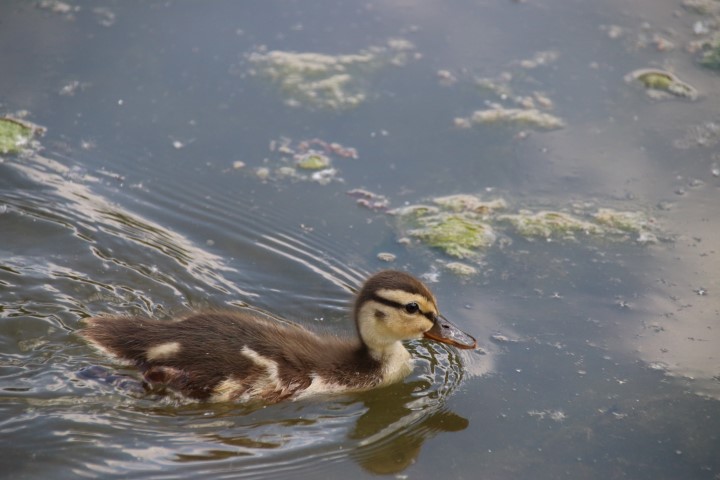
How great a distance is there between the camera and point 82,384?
15.8 feet

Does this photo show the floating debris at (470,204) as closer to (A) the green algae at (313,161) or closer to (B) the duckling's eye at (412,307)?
(A) the green algae at (313,161)

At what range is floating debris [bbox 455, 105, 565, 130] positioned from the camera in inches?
273

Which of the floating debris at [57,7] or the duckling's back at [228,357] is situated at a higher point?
the floating debris at [57,7]

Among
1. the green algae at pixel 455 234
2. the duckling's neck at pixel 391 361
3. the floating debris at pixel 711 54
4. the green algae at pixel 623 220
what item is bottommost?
the duckling's neck at pixel 391 361

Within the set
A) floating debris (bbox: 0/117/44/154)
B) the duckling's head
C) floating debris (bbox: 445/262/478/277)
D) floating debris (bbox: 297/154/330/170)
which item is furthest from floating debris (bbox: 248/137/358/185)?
the duckling's head

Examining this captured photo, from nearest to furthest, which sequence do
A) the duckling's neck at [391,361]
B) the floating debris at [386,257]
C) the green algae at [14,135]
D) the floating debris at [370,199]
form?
the duckling's neck at [391,361], the floating debris at [386,257], the floating debris at [370,199], the green algae at [14,135]

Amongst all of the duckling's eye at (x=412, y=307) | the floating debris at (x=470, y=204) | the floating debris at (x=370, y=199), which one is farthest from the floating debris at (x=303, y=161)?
the duckling's eye at (x=412, y=307)

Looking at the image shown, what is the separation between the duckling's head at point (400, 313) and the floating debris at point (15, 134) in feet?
9.31

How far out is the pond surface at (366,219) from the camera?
14.9 feet

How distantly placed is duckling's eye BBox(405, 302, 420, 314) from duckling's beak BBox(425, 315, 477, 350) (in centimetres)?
13

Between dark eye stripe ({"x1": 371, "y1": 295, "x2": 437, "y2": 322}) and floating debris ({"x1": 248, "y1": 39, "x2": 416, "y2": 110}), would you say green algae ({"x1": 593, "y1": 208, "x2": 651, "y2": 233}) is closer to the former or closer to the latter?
dark eye stripe ({"x1": 371, "y1": 295, "x2": 437, "y2": 322})

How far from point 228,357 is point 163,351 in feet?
1.08

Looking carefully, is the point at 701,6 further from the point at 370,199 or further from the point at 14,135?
the point at 14,135

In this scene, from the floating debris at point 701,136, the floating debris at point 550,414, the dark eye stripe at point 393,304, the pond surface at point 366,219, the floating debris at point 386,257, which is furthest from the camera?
the floating debris at point 701,136
